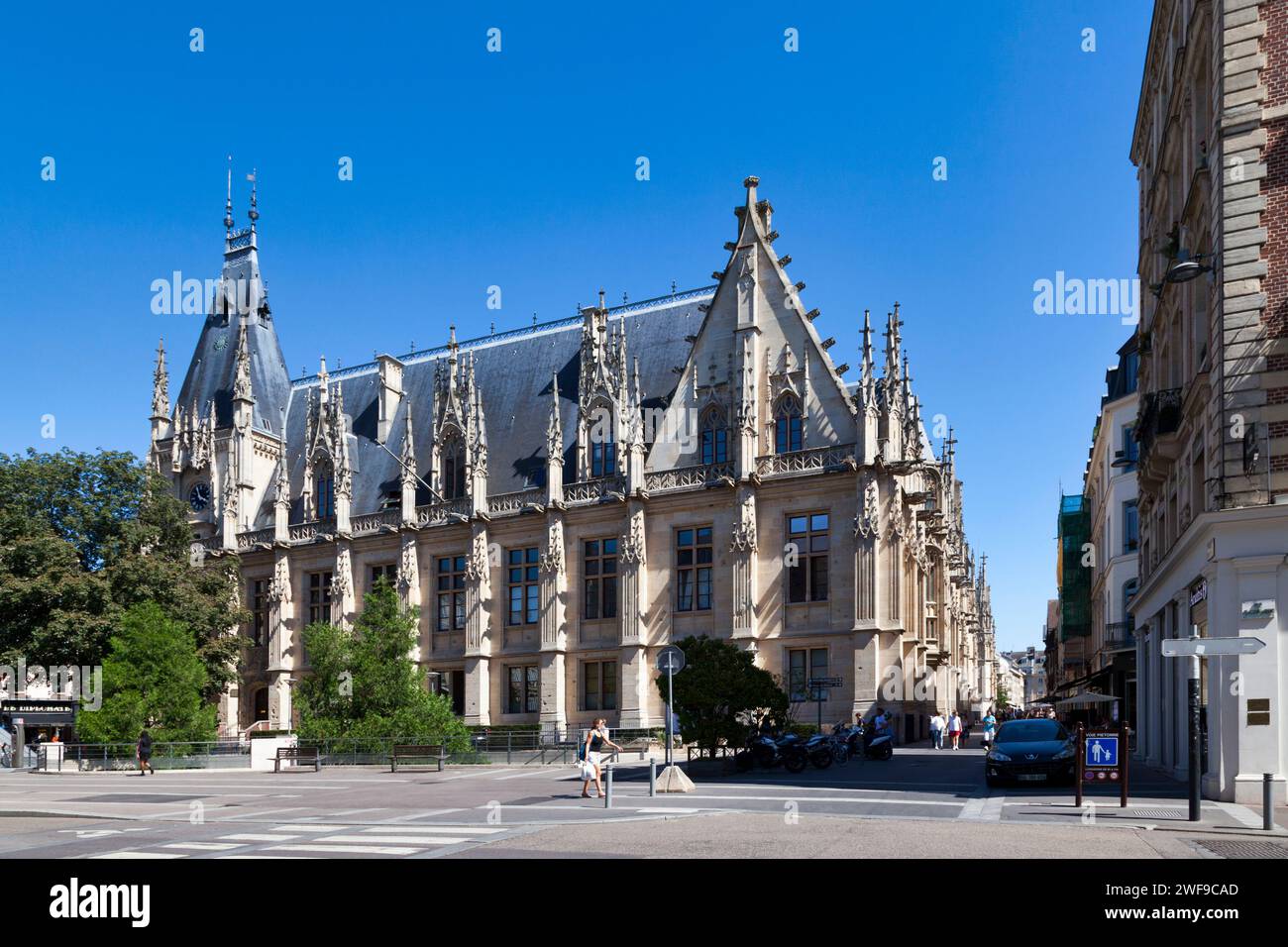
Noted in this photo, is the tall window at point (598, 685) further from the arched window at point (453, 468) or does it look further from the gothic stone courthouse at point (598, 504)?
the arched window at point (453, 468)

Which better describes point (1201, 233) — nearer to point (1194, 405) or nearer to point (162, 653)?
point (1194, 405)

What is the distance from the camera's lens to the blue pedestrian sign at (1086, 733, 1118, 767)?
19.4m

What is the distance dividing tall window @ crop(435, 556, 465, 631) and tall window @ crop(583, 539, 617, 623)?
7.03 m

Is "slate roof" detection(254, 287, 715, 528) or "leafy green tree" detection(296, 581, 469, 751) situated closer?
"leafy green tree" detection(296, 581, 469, 751)

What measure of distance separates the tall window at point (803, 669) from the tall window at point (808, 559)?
78.4 inches

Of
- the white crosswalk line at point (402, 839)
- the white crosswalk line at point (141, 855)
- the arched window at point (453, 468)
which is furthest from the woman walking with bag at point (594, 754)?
the arched window at point (453, 468)

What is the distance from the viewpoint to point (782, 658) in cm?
4203

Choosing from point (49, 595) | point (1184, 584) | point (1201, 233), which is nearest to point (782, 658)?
point (1184, 584)

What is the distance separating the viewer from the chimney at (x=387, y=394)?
57.6 m

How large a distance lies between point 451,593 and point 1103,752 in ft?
118

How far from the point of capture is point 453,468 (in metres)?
52.7

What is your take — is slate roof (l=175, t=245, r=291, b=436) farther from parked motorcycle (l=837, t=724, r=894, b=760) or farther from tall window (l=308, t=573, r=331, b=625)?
parked motorcycle (l=837, t=724, r=894, b=760)

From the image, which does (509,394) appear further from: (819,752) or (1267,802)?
(1267,802)

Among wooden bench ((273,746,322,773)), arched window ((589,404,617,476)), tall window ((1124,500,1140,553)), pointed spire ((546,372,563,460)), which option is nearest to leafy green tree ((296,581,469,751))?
wooden bench ((273,746,322,773))
